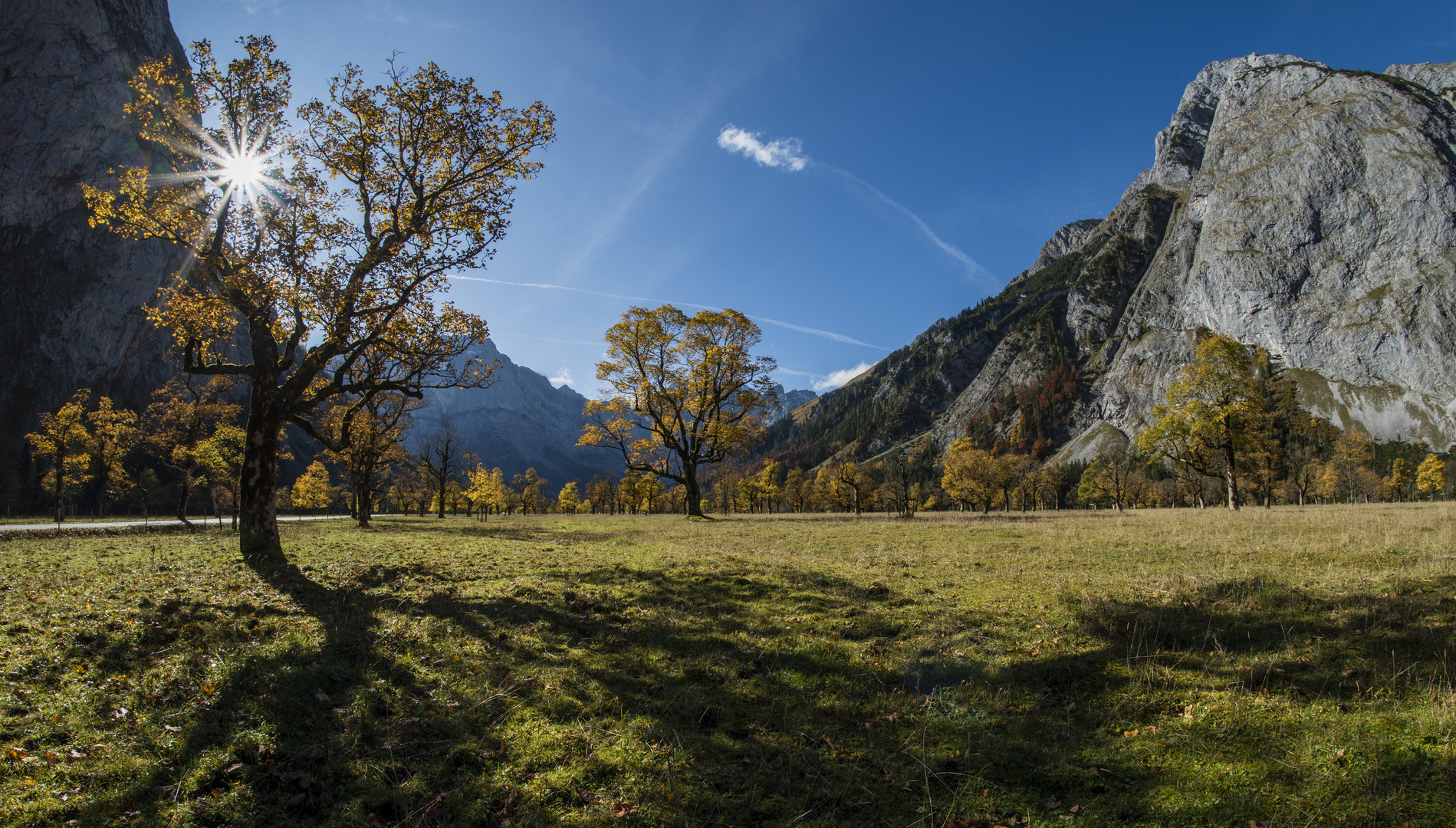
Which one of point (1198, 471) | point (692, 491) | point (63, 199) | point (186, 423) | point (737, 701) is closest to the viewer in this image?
point (737, 701)

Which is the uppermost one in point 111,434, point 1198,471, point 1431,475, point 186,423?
point 186,423

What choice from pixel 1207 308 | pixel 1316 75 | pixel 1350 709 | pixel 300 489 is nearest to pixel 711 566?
pixel 1350 709

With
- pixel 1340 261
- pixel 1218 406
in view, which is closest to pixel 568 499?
pixel 1218 406

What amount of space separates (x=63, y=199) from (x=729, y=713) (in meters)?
182

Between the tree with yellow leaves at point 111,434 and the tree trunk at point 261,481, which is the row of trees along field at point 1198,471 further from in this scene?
the tree with yellow leaves at point 111,434

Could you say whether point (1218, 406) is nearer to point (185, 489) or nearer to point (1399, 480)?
point (185, 489)

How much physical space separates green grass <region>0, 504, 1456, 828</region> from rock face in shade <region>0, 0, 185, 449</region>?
164200 mm

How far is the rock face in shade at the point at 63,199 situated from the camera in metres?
106

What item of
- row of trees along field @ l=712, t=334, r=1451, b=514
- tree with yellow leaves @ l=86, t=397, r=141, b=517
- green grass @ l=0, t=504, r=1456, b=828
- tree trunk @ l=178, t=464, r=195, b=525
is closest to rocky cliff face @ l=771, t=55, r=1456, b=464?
row of trees along field @ l=712, t=334, r=1451, b=514

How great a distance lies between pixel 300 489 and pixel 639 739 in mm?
101696

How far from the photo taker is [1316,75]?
641 ft

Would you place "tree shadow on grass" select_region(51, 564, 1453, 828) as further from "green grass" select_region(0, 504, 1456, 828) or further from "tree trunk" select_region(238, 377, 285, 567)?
"tree trunk" select_region(238, 377, 285, 567)

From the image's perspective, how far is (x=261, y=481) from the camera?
14.7m

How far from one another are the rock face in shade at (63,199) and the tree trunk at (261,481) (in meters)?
154
